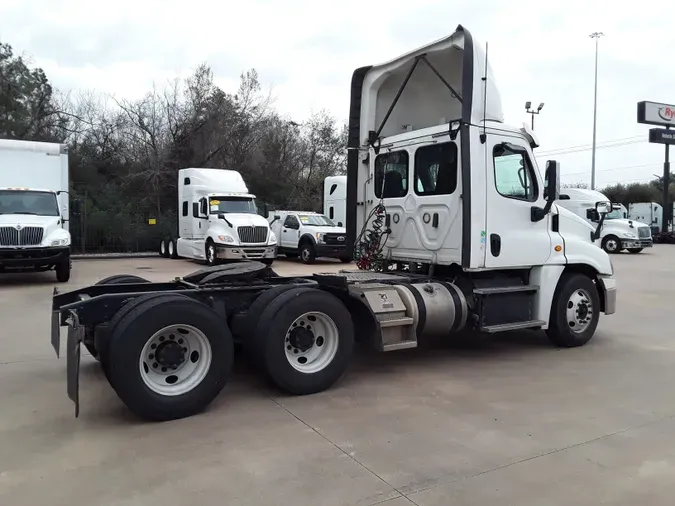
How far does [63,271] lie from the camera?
13.7 meters

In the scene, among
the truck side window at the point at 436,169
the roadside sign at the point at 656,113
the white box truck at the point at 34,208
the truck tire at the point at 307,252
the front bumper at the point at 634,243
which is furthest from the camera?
the roadside sign at the point at 656,113

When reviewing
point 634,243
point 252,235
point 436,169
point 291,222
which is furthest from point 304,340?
point 634,243

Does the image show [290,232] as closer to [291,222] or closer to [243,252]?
[291,222]

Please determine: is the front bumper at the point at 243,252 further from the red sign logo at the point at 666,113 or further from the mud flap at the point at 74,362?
the red sign logo at the point at 666,113

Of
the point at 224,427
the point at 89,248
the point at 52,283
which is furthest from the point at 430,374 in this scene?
the point at 89,248

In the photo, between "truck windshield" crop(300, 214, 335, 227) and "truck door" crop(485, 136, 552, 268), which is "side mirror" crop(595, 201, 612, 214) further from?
"truck windshield" crop(300, 214, 335, 227)

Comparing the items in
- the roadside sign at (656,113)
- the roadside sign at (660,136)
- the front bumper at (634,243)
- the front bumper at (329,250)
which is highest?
the roadside sign at (656,113)

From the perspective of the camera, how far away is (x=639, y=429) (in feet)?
15.1

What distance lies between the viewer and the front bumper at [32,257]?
500 inches

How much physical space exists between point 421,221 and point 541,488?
405cm

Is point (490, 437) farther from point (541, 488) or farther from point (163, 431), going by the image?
point (163, 431)

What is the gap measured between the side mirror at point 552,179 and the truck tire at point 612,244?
72.9 ft

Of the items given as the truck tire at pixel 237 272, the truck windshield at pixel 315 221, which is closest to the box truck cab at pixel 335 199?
the truck windshield at pixel 315 221

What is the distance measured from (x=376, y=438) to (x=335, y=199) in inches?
782
